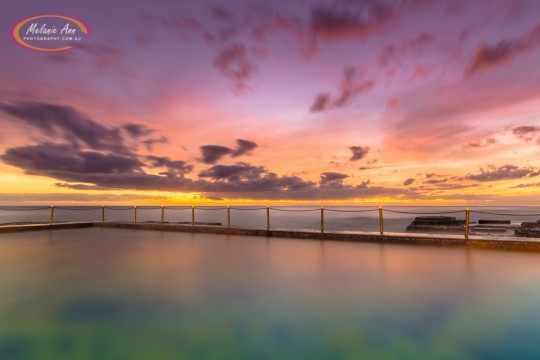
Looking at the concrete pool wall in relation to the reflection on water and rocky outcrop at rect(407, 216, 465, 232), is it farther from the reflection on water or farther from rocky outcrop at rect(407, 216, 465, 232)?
rocky outcrop at rect(407, 216, 465, 232)

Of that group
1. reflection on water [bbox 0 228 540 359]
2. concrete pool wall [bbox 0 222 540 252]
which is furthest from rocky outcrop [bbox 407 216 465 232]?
reflection on water [bbox 0 228 540 359]

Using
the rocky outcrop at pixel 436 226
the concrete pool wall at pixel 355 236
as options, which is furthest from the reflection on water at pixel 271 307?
the rocky outcrop at pixel 436 226

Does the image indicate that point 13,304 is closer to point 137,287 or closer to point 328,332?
point 137,287

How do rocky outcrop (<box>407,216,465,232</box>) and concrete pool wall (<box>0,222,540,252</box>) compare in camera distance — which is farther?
rocky outcrop (<box>407,216,465,232</box>)

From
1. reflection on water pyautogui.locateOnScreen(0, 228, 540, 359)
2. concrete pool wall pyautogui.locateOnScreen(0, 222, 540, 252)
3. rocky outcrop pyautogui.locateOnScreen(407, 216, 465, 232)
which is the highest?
concrete pool wall pyautogui.locateOnScreen(0, 222, 540, 252)

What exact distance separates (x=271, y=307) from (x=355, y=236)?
8.63m

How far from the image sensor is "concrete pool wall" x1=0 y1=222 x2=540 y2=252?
35.3 ft

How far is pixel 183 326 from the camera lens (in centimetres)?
455

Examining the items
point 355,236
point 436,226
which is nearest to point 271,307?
point 355,236

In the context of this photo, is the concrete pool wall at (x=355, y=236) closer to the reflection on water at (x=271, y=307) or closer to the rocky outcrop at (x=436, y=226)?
the reflection on water at (x=271, y=307)

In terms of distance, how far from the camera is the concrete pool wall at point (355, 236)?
10773mm

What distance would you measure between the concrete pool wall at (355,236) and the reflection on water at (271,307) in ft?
4.14

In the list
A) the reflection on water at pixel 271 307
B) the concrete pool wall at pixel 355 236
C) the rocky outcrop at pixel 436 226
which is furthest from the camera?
the rocky outcrop at pixel 436 226

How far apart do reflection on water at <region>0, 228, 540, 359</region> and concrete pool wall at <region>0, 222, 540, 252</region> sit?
1.26 meters
